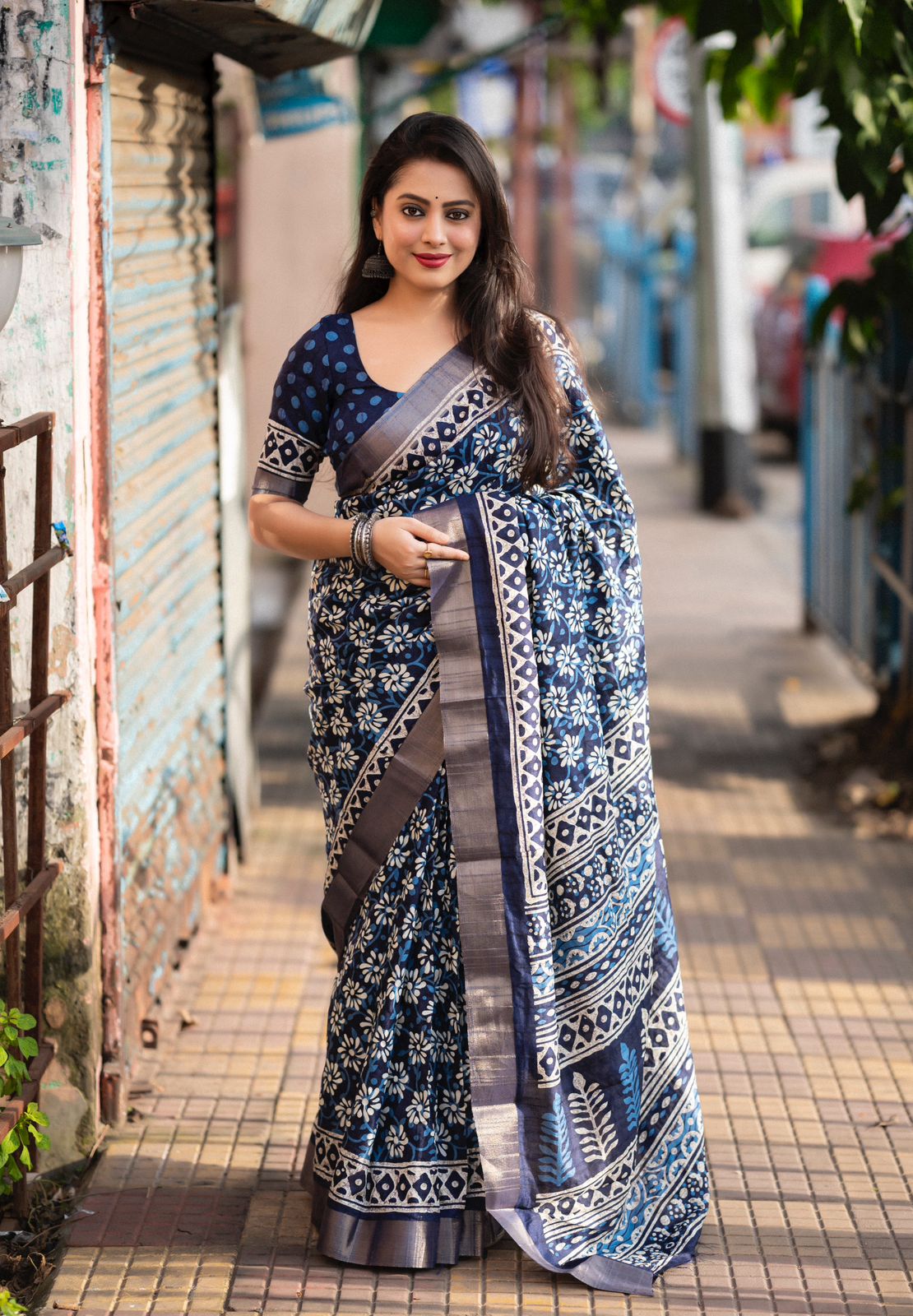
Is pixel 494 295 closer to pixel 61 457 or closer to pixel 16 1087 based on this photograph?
pixel 61 457

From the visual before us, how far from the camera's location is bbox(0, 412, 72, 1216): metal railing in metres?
2.91

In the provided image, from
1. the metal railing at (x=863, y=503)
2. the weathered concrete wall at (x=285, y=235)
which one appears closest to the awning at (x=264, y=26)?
the metal railing at (x=863, y=503)

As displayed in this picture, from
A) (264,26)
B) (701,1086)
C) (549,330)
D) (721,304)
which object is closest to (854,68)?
(264,26)

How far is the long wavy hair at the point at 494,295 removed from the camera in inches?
113

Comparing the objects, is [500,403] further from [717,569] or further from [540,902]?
[717,569]

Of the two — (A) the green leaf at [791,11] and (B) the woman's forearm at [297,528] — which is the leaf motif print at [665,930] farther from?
(A) the green leaf at [791,11]

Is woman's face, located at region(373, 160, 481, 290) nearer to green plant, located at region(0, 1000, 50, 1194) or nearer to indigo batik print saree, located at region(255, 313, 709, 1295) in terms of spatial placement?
indigo batik print saree, located at region(255, 313, 709, 1295)

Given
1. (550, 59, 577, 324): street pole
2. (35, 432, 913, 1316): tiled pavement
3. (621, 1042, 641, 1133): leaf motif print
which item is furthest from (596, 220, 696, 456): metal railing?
(621, 1042, 641, 1133): leaf motif print

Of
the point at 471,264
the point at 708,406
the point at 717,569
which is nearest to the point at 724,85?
the point at 471,264

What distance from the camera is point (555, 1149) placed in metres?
2.97

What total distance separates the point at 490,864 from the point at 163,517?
155cm

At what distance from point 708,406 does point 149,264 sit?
7.99 m

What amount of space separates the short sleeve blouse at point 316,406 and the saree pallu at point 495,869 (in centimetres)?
5

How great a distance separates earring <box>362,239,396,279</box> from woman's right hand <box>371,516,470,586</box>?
1.48 feet
